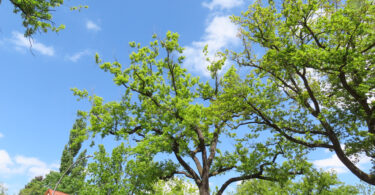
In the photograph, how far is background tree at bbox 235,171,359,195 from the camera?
32.2 meters

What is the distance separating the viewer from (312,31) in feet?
51.8

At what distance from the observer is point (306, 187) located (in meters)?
34.1

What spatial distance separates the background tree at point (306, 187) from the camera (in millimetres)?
32156

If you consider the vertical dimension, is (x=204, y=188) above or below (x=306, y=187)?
below

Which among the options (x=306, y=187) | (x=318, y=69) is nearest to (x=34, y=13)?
(x=318, y=69)

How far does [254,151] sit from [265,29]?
8.67m

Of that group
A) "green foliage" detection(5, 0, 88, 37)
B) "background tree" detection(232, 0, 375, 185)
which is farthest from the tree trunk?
"green foliage" detection(5, 0, 88, 37)

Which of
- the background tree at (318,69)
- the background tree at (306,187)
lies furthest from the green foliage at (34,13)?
the background tree at (306,187)

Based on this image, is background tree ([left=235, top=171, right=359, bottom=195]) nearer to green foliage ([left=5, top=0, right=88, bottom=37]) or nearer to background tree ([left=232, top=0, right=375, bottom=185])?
background tree ([left=232, top=0, right=375, bottom=185])

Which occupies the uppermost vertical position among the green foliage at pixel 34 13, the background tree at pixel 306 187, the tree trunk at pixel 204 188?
the background tree at pixel 306 187

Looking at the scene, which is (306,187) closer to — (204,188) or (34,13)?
(204,188)

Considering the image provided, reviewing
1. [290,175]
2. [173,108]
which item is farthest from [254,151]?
[173,108]

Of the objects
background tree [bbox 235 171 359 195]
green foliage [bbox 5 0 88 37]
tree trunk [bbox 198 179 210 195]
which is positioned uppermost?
background tree [bbox 235 171 359 195]

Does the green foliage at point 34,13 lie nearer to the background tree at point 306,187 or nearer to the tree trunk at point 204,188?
the tree trunk at point 204,188
